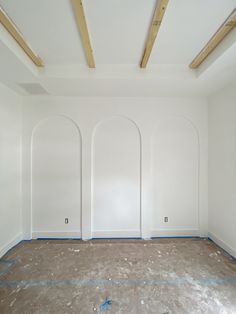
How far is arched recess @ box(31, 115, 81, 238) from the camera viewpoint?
3213 mm

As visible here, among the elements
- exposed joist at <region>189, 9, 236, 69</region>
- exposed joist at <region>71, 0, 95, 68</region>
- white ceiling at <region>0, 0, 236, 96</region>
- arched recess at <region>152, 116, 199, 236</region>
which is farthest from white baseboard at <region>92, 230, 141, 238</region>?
exposed joist at <region>189, 9, 236, 69</region>

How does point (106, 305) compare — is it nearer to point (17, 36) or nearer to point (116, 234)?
point (116, 234)

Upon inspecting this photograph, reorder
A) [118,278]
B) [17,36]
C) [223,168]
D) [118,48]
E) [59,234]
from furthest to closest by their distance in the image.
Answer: [59,234] < [223,168] < [118,278] < [118,48] < [17,36]

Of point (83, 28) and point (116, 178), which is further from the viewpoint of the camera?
point (116, 178)

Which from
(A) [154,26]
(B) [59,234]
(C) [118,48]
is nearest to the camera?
(A) [154,26]

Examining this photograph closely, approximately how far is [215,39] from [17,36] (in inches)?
83.7

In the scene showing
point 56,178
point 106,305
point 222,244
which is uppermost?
point 56,178

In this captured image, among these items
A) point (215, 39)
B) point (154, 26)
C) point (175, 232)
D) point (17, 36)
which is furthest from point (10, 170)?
point (215, 39)

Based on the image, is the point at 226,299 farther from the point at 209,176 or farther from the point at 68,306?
the point at 209,176

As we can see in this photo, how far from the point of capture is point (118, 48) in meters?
2.07

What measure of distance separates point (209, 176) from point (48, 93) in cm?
333

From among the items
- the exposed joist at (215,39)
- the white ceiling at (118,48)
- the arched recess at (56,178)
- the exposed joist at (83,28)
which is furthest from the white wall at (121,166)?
the exposed joist at (83,28)

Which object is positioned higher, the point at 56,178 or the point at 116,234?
the point at 56,178

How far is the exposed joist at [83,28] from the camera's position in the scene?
1460mm
